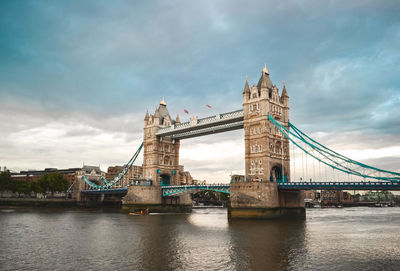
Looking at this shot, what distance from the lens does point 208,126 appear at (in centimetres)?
5994

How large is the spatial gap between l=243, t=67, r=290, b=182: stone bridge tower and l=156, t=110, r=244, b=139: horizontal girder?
11.7 feet

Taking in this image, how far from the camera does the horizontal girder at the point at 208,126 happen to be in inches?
2162

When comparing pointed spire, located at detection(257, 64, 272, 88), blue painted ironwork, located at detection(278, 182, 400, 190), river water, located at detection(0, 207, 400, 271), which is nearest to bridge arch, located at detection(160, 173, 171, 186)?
pointed spire, located at detection(257, 64, 272, 88)

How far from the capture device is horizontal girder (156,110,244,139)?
5491cm

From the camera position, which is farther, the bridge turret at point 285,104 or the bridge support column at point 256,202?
the bridge turret at point 285,104

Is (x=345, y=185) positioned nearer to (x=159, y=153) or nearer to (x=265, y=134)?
(x=265, y=134)

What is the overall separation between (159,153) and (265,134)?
29.2 metres

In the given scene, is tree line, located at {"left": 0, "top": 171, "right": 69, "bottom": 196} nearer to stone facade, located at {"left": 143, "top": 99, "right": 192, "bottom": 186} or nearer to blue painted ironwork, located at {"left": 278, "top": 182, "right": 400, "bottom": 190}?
stone facade, located at {"left": 143, "top": 99, "right": 192, "bottom": 186}

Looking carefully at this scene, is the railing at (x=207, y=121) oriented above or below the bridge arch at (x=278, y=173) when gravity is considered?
above

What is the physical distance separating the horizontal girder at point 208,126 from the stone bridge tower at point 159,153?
2022mm

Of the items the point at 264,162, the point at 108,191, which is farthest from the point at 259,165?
the point at 108,191

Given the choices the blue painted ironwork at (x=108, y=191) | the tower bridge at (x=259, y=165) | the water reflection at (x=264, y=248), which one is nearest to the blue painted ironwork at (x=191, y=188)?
the tower bridge at (x=259, y=165)

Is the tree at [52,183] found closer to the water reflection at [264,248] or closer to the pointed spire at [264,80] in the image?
the pointed spire at [264,80]

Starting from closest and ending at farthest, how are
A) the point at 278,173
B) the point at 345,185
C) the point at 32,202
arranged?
the point at 345,185, the point at 278,173, the point at 32,202
